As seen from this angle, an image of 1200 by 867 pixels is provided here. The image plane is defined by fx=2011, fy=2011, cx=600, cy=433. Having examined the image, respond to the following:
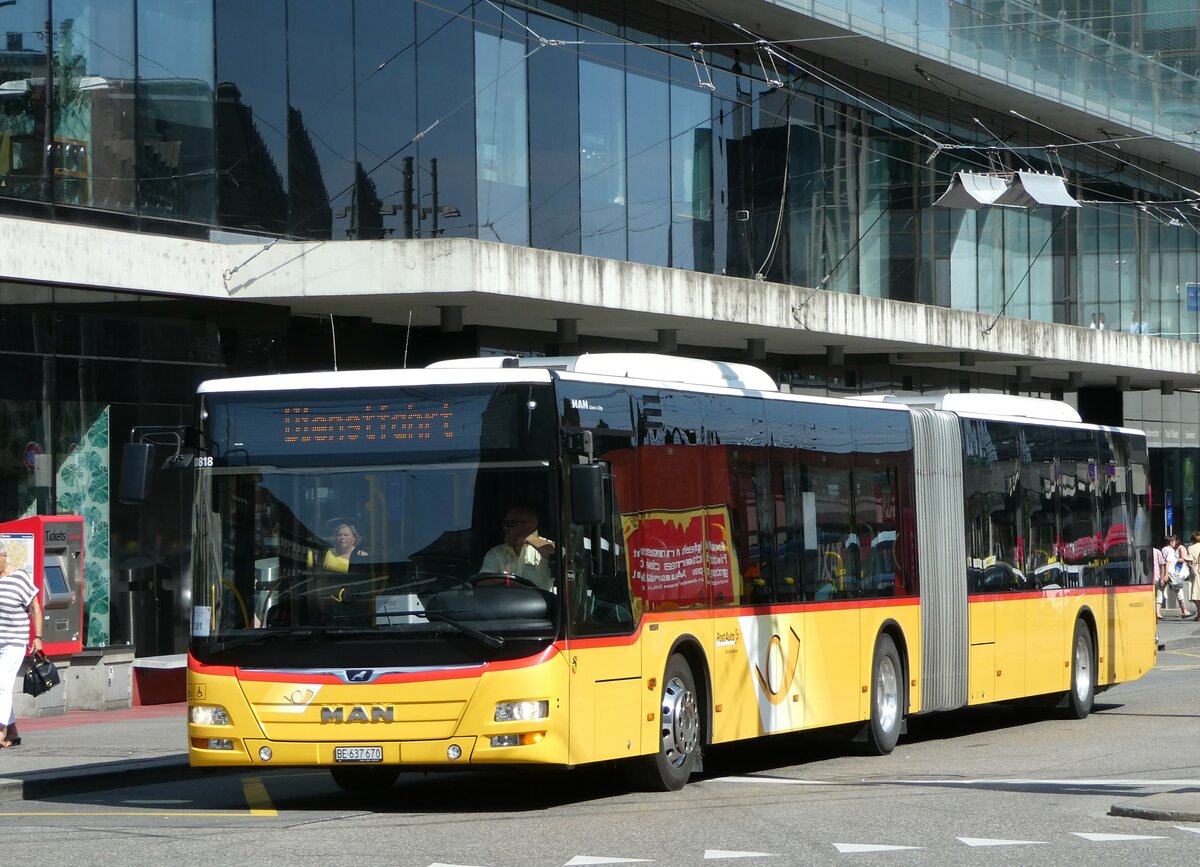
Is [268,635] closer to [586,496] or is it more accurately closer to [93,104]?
[586,496]

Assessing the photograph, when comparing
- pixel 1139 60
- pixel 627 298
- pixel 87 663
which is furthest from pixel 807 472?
pixel 1139 60

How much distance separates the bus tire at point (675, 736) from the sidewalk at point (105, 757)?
2.81 m

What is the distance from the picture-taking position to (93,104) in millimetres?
22641

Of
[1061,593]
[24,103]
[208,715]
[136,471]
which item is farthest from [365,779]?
[24,103]

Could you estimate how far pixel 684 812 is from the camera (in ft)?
38.1

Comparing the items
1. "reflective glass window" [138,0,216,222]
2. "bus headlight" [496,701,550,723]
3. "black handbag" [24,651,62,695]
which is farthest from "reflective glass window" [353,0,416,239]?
"bus headlight" [496,701,550,723]

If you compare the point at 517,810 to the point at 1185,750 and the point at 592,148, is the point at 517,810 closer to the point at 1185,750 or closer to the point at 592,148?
the point at 1185,750

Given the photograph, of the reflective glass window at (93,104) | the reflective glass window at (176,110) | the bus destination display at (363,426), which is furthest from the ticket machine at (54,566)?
the bus destination display at (363,426)

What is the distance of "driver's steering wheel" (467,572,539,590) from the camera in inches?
450

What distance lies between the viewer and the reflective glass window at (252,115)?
79.2ft

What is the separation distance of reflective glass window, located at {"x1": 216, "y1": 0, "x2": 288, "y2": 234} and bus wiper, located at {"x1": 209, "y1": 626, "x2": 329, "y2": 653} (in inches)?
523

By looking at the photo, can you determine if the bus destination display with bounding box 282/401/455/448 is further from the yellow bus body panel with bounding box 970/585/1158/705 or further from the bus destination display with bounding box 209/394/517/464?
the yellow bus body panel with bounding box 970/585/1158/705

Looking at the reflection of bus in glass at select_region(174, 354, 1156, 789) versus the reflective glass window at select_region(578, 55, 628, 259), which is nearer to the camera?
the reflection of bus in glass at select_region(174, 354, 1156, 789)

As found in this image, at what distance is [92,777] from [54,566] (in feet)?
23.2
